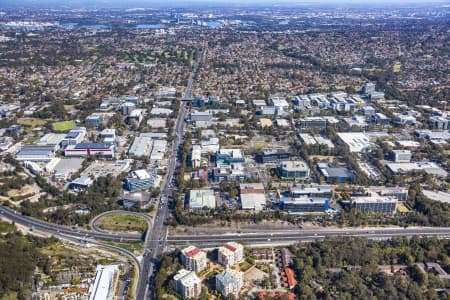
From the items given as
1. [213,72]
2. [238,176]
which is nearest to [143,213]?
[238,176]

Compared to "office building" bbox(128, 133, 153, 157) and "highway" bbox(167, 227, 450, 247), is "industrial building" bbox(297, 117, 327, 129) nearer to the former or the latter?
"office building" bbox(128, 133, 153, 157)

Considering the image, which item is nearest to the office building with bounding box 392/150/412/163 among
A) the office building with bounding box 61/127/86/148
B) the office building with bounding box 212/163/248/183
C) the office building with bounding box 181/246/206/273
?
the office building with bounding box 212/163/248/183

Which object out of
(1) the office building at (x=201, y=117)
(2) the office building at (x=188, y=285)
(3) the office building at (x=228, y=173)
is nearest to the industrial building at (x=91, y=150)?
(3) the office building at (x=228, y=173)

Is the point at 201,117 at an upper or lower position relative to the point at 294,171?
upper

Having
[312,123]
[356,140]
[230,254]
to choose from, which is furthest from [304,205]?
[312,123]

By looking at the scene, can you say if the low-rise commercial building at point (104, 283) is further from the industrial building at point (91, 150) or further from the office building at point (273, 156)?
the office building at point (273, 156)

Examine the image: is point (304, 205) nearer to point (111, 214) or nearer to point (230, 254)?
point (230, 254)
